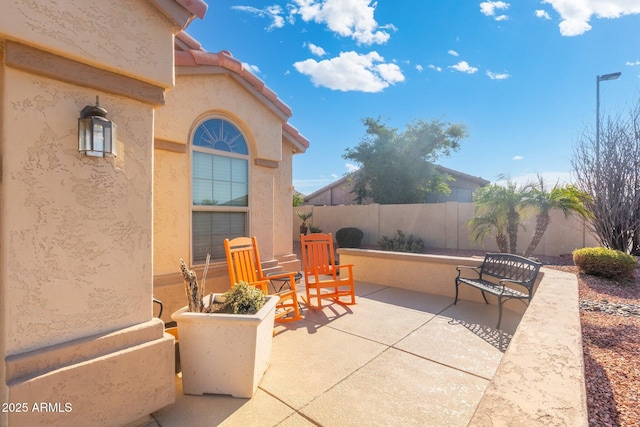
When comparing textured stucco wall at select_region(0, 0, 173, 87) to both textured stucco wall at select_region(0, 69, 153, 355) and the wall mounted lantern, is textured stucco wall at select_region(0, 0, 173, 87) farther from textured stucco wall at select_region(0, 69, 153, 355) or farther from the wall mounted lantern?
the wall mounted lantern

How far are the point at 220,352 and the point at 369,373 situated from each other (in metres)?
1.60

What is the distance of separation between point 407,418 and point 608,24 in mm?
10983

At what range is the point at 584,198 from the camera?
8.20m

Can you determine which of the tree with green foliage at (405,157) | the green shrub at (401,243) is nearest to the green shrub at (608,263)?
the green shrub at (401,243)

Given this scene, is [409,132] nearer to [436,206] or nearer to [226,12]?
[436,206]

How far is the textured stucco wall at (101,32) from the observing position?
1.96m

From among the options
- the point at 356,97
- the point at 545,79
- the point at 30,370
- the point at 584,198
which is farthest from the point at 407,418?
the point at 356,97

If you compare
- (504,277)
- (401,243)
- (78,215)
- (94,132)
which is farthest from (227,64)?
(401,243)

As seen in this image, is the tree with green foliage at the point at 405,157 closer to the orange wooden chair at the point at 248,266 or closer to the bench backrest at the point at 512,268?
the bench backrest at the point at 512,268

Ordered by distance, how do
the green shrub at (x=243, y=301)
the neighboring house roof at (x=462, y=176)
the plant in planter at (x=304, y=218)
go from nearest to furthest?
1. the green shrub at (x=243, y=301)
2. the plant in planter at (x=304, y=218)
3. the neighboring house roof at (x=462, y=176)

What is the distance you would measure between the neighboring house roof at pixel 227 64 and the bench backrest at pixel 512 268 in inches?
194

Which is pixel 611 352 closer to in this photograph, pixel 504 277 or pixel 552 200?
pixel 504 277

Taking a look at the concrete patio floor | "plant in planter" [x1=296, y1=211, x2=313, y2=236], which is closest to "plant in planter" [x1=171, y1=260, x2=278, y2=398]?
the concrete patio floor

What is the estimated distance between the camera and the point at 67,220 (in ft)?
7.09
